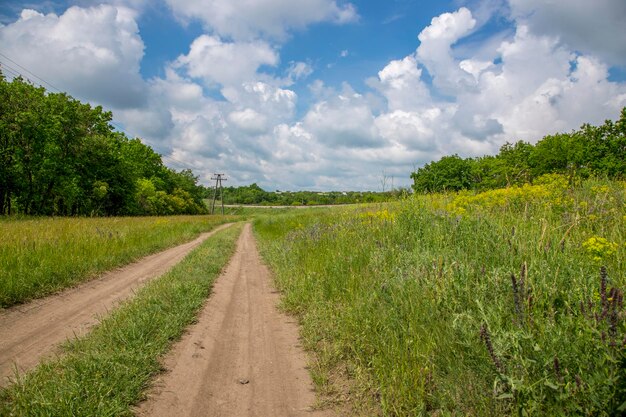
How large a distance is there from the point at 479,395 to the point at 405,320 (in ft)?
4.25

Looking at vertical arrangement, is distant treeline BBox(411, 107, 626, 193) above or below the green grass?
above

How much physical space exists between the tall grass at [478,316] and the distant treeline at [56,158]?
23.1 metres

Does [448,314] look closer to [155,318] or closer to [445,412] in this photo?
[445,412]

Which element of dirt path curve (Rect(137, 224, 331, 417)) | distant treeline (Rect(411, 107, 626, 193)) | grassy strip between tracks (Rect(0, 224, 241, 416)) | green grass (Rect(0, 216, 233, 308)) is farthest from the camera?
distant treeline (Rect(411, 107, 626, 193))

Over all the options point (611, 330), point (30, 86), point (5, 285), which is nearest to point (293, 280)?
point (5, 285)

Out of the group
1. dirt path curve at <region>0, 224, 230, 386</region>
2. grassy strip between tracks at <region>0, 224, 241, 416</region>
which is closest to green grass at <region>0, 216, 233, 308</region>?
dirt path curve at <region>0, 224, 230, 386</region>

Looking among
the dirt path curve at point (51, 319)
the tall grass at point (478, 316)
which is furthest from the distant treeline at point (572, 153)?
the dirt path curve at point (51, 319)

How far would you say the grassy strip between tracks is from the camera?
2918 millimetres

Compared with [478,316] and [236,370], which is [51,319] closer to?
[236,370]

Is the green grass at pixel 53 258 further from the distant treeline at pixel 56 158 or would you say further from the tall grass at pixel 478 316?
the distant treeline at pixel 56 158

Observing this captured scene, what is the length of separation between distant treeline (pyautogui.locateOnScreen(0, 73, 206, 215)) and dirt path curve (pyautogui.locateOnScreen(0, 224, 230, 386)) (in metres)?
17.5

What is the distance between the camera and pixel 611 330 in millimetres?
2000

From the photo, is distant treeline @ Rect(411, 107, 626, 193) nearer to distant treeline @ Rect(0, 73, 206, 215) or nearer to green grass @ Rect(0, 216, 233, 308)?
green grass @ Rect(0, 216, 233, 308)

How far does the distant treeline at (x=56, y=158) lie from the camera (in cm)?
3089
